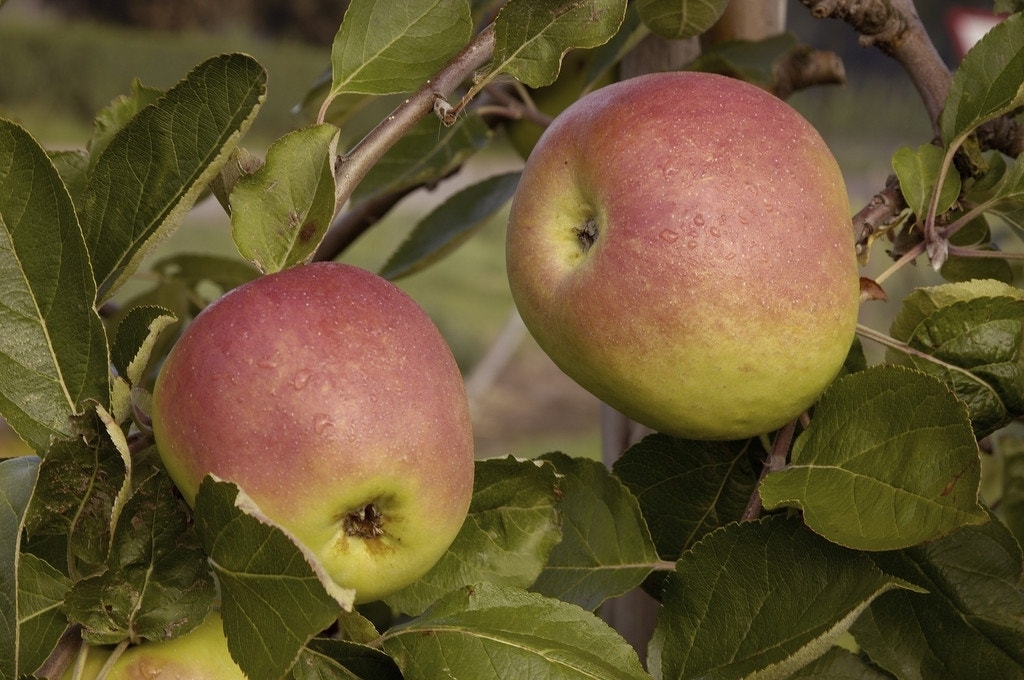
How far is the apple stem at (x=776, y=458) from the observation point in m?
0.48

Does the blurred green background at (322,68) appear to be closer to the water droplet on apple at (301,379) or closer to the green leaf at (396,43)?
the green leaf at (396,43)

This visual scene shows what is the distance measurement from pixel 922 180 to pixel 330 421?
333 millimetres

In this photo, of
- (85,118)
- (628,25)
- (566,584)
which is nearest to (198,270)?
(628,25)

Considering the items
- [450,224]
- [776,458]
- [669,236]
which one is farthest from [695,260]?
[450,224]

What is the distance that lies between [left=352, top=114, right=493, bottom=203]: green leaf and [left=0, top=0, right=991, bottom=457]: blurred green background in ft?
10.6

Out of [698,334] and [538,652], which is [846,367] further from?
[538,652]

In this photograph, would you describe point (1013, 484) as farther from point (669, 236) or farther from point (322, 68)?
point (322, 68)

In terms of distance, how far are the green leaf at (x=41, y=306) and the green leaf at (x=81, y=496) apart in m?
0.03

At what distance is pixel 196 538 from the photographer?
415mm

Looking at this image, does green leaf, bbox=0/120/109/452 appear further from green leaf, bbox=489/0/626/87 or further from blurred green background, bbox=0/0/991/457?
blurred green background, bbox=0/0/991/457

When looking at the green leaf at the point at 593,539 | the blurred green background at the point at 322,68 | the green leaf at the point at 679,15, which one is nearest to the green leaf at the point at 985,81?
the green leaf at the point at 679,15

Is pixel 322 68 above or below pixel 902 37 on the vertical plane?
below

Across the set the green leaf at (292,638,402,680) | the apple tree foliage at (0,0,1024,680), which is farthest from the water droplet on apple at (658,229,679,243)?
the green leaf at (292,638,402,680)

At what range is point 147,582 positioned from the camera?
397mm
